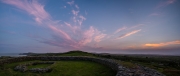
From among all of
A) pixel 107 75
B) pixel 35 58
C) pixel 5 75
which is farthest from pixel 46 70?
pixel 35 58

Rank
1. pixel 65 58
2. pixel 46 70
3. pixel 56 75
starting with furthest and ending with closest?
pixel 65 58 < pixel 46 70 < pixel 56 75

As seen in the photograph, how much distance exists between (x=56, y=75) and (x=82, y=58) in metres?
Answer: 11.9

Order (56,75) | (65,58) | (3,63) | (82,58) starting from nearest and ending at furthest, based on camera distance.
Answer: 1. (56,75)
2. (3,63)
3. (82,58)
4. (65,58)

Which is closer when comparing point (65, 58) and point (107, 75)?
point (107, 75)

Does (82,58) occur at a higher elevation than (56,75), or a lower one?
higher

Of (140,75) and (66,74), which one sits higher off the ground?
(140,75)

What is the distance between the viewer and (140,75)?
733 centimetres

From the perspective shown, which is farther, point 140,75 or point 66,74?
point 66,74

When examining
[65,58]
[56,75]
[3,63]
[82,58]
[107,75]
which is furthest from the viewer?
[65,58]

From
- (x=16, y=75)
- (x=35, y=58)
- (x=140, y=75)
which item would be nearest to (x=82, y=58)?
(x=35, y=58)

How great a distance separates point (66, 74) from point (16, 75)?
5610 millimetres

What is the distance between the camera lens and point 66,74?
41.6 feet

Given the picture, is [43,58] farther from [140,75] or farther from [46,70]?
[140,75]

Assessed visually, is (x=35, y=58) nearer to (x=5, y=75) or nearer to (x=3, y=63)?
(x=3, y=63)
